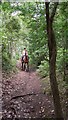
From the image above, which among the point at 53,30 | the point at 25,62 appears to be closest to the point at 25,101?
the point at 53,30

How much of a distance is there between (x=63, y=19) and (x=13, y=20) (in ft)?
22.8

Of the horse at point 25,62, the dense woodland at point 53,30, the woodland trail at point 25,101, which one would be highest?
the dense woodland at point 53,30

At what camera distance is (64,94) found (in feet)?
24.5

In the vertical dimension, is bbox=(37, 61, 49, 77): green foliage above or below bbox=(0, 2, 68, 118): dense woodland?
below

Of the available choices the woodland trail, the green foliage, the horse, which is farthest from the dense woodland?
the horse

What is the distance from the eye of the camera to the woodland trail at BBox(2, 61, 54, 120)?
6.70 meters

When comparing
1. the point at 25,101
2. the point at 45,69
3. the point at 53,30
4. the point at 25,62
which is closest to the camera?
the point at 53,30

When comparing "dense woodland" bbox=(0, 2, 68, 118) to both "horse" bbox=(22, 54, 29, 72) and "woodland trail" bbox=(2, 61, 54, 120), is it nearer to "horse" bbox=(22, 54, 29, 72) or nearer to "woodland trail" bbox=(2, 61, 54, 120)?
"woodland trail" bbox=(2, 61, 54, 120)

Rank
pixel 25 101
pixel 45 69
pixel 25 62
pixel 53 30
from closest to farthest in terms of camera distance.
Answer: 1. pixel 53 30
2. pixel 25 101
3. pixel 45 69
4. pixel 25 62

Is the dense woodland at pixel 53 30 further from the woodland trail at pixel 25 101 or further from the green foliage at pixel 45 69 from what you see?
the green foliage at pixel 45 69

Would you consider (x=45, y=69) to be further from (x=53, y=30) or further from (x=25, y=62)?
(x=53, y=30)

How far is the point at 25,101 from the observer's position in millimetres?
7871

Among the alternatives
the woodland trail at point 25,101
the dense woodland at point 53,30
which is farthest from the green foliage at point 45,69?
the woodland trail at point 25,101

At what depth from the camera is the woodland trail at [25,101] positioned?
6.70 metres
